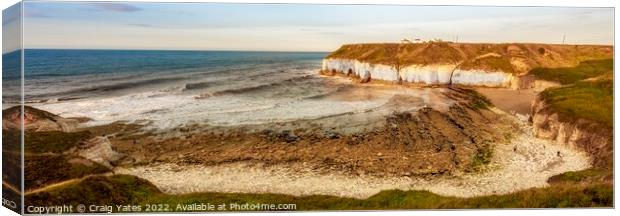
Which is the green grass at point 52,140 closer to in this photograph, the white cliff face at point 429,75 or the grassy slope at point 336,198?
the grassy slope at point 336,198

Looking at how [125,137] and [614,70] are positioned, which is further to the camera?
[614,70]

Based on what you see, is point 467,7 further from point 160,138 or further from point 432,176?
point 160,138

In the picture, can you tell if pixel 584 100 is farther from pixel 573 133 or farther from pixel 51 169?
pixel 51 169

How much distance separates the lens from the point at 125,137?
56.9 feet

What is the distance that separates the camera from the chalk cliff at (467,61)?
19.1m

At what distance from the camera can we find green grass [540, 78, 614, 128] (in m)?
18.7

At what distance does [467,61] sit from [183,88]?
804 centimetres

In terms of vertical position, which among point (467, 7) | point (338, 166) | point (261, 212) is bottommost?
point (261, 212)

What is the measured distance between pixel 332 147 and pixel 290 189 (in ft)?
5.35

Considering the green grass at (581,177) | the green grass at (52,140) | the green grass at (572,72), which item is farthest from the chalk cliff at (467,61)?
the green grass at (52,140)

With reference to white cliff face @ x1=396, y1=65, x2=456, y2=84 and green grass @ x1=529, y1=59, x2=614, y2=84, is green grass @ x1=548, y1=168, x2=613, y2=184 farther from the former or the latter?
white cliff face @ x1=396, y1=65, x2=456, y2=84

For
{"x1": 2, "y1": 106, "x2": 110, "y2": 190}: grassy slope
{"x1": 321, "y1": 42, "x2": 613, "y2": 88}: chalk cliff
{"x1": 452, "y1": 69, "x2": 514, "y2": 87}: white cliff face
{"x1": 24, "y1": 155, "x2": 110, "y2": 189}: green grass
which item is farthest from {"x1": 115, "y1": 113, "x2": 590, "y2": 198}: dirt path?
{"x1": 321, "y1": 42, "x2": 613, "y2": 88}: chalk cliff

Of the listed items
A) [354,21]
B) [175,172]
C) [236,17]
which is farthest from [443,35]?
[175,172]

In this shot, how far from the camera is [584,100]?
1894 centimetres
